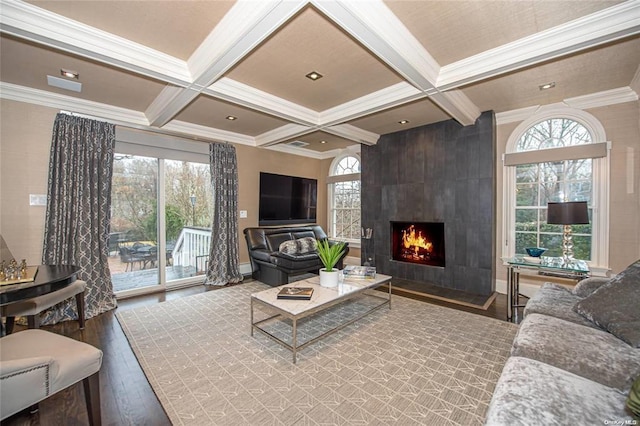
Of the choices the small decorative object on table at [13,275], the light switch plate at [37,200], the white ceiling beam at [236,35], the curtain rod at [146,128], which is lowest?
the small decorative object on table at [13,275]

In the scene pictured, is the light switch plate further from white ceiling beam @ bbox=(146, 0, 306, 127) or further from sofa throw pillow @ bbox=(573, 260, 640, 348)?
sofa throw pillow @ bbox=(573, 260, 640, 348)

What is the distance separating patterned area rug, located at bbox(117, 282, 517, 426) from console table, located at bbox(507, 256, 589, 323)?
363 mm

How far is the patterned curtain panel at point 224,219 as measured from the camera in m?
4.80

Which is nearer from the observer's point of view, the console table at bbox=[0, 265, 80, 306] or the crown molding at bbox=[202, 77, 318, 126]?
the console table at bbox=[0, 265, 80, 306]

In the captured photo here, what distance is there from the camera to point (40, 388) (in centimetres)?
134

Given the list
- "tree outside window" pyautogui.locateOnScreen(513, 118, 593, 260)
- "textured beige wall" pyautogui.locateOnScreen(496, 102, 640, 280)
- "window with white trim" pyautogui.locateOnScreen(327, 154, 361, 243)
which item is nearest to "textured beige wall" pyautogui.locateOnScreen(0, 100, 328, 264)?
"window with white trim" pyautogui.locateOnScreen(327, 154, 361, 243)

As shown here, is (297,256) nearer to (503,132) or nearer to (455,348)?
(455,348)

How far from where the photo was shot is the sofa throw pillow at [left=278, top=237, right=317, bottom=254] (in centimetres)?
482

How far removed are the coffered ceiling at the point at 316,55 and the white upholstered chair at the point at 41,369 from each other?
215 centimetres

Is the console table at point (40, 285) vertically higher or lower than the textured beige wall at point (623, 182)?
lower

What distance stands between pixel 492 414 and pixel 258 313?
8.93 feet

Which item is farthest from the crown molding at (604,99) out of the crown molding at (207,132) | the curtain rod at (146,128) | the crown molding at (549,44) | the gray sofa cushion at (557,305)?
the curtain rod at (146,128)

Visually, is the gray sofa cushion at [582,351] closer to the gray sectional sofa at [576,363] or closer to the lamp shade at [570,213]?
the gray sectional sofa at [576,363]

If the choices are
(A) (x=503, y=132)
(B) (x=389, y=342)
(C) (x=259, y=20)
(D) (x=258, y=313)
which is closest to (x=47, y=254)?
(D) (x=258, y=313)
